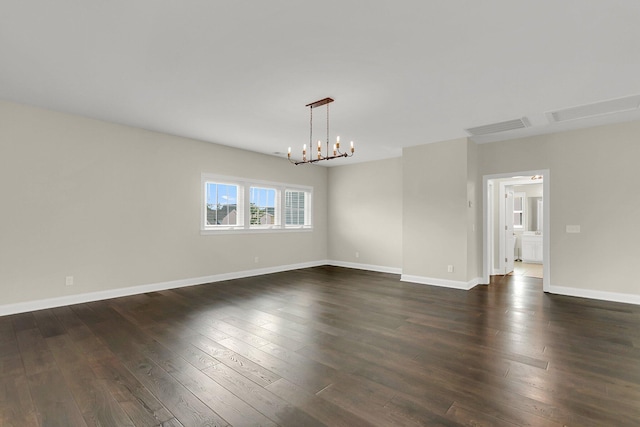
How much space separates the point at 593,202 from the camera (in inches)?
193

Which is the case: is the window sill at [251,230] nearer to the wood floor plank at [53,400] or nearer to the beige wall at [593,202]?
the wood floor plank at [53,400]

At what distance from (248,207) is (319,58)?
434 centimetres

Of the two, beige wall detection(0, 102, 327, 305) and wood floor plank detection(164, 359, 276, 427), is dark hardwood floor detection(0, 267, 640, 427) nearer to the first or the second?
wood floor plank detection(164, 359, 276, 427)

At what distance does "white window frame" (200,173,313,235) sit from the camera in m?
6.04

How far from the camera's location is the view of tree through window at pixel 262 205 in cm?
690

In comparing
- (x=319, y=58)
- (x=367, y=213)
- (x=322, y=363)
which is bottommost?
(x=322, y=363)

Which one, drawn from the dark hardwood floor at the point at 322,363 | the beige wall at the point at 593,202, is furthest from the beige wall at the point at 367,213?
the dark hardwood floor at the point at 322,363

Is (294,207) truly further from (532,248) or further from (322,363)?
(532,248)

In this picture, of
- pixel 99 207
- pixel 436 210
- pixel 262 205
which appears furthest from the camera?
pixel 262 205

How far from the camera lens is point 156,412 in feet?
6.48

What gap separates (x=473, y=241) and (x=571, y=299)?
1.64 metres

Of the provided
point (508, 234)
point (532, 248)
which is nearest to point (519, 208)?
point (532, 248)

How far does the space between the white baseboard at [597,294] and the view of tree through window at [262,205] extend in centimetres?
567

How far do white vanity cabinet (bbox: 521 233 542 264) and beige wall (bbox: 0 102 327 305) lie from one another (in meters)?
8.15
